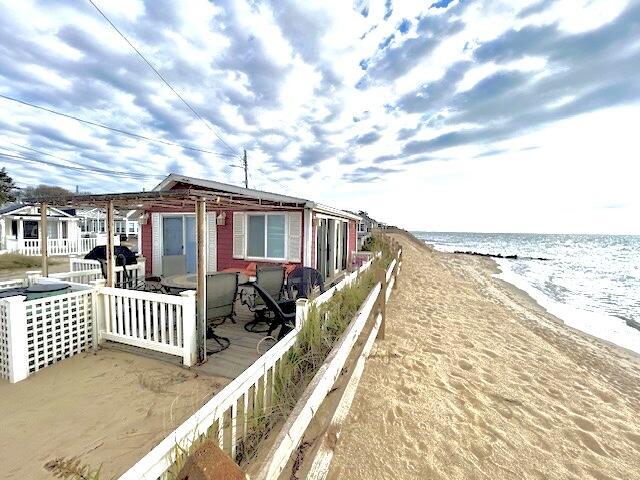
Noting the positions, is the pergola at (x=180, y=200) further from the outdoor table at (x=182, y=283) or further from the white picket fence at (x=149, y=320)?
the outdoor table at (x=182, y=283)

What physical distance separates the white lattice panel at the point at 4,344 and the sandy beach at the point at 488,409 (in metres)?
4.20

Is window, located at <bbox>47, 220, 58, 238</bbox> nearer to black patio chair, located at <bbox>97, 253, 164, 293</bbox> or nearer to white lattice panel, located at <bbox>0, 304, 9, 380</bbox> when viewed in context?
black patio chair, located at <bbox>97, 253, 164, 293</bbox>

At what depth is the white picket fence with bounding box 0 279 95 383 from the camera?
3.42 m

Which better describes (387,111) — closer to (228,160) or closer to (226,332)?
(226,332)

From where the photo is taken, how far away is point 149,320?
4.04 metres

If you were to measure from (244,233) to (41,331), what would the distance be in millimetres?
5013

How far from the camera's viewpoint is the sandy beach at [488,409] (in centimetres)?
243

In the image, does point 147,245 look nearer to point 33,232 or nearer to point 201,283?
point 201,283

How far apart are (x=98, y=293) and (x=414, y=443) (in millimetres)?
4843

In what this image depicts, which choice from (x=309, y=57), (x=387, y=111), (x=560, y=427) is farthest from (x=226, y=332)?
(x=387, y=111)

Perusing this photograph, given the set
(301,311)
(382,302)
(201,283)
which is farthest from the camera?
(382,302)

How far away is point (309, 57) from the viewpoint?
30.1 ft

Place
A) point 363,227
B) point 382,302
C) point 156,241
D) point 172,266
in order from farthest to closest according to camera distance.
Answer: point 363,227, point 156,241, point 172,266, point 382,302

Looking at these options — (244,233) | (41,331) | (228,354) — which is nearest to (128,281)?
(41,331)
